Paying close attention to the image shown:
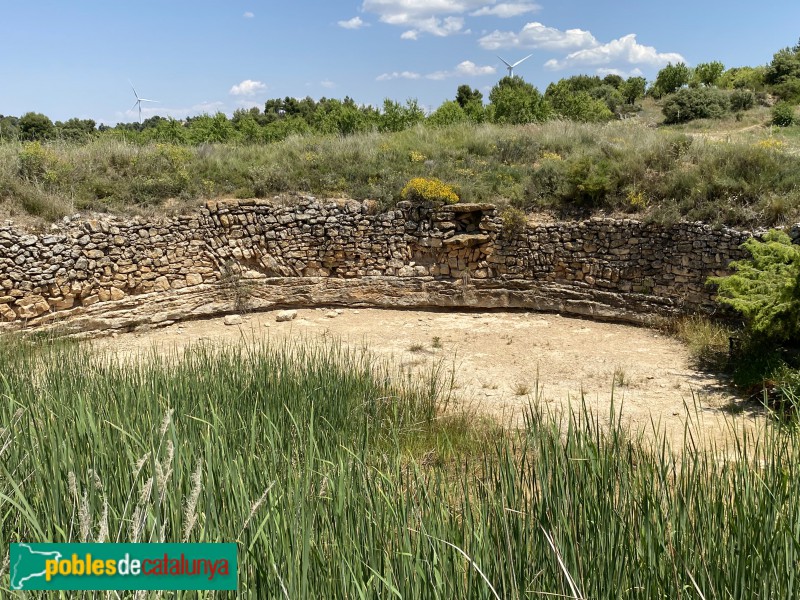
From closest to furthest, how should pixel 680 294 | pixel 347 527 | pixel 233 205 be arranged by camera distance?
pixel 347 527
pixel 680 294
pixel 233 205

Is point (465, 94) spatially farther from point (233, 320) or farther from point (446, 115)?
point (233, 320)

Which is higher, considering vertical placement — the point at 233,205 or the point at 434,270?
the point at 233,205

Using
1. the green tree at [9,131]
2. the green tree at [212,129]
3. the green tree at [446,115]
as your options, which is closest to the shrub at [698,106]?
the green tree at [446,115]

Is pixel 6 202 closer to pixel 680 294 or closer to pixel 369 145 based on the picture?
pixel 369 145

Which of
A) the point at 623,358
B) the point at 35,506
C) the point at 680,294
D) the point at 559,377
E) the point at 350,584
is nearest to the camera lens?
the point at 350,584

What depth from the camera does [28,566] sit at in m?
2.15

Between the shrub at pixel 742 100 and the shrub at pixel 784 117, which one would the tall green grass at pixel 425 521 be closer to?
the shrub at pixel 784 117

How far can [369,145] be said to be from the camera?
15.3 metres

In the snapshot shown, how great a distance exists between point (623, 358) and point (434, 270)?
15.9 ft

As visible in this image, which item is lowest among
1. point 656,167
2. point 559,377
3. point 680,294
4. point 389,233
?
point 559,377

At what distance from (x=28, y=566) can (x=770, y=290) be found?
867 centimetres

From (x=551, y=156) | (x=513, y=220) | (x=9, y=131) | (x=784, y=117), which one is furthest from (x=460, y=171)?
(x=9, y=131)

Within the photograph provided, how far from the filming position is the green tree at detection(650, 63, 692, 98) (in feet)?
110

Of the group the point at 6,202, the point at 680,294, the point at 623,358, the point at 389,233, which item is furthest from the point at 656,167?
the point at 6,202
